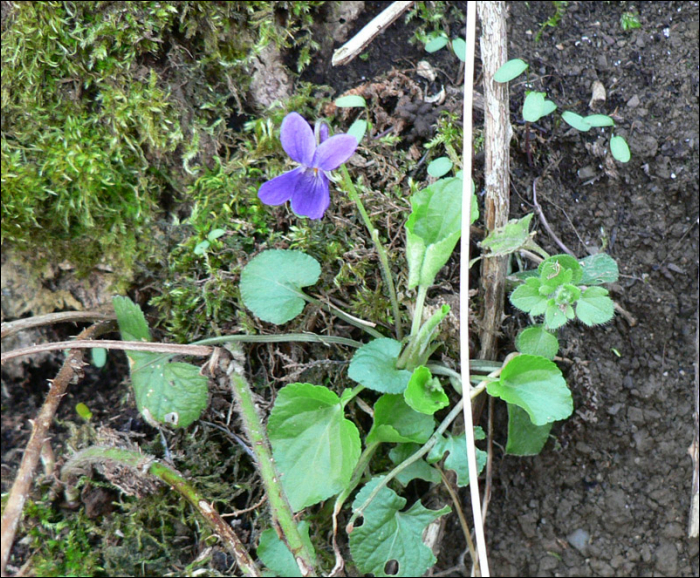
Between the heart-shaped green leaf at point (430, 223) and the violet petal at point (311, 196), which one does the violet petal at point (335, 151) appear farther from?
the heart-shaped green leaf at point (430, 223)

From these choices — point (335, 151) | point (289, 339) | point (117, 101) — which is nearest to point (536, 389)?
point (289, 339)

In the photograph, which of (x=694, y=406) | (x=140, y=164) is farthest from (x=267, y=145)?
(x=694, y=406)

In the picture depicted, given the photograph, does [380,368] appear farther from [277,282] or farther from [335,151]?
[335,151]

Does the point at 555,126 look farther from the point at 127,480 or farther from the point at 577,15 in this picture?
the point at 127,480

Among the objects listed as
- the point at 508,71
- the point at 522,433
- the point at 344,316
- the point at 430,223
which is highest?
the point at 508,71

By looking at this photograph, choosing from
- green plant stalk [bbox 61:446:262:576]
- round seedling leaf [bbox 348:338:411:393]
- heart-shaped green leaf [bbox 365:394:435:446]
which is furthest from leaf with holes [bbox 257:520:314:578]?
Result: round seedling leaf [bbox 348:338:411:393]

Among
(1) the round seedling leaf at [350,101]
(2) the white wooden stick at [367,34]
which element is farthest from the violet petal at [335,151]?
(2) the white wooden stick at [367,34]
